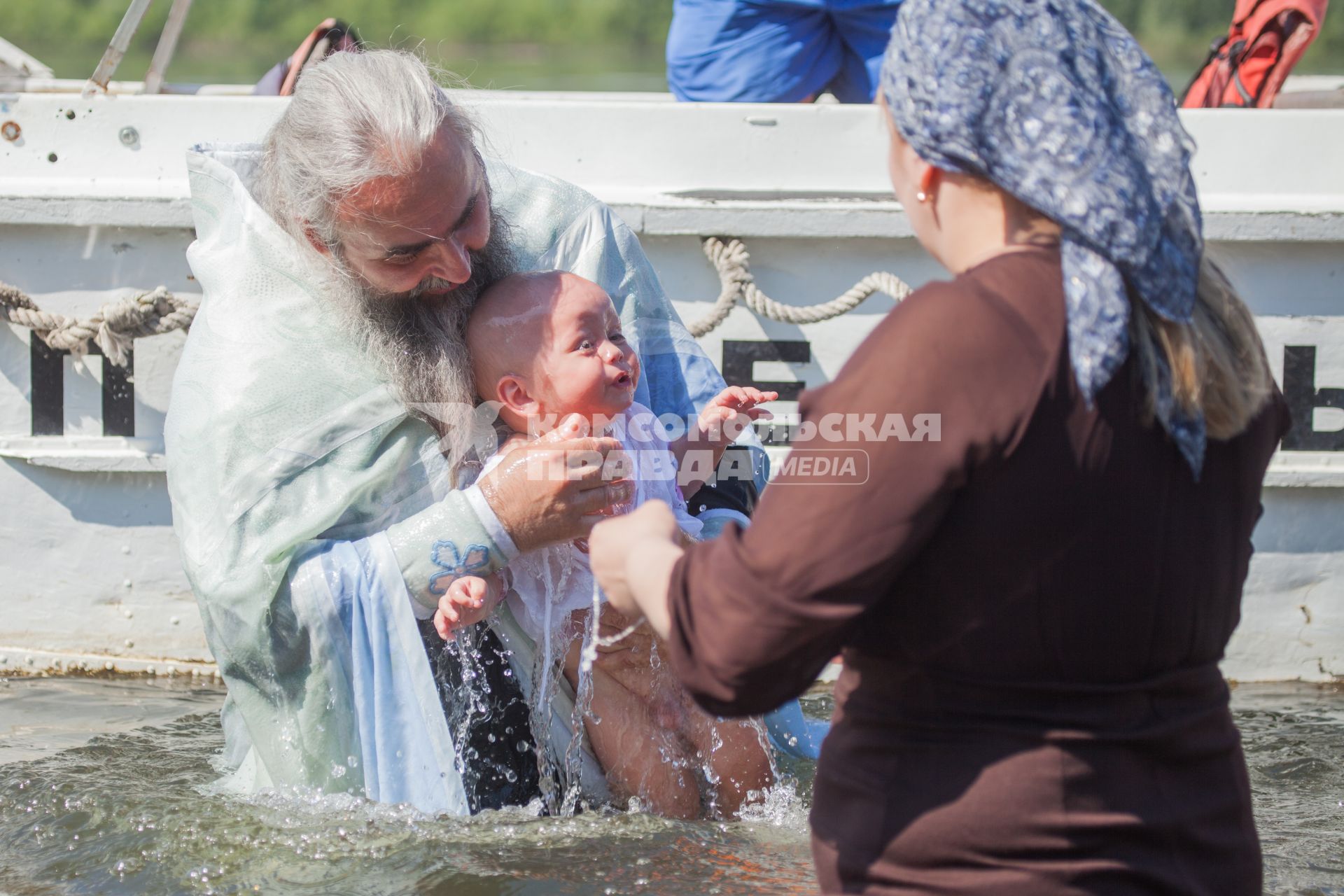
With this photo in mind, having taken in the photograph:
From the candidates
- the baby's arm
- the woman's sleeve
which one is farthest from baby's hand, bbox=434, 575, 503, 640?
the woman's sleeve

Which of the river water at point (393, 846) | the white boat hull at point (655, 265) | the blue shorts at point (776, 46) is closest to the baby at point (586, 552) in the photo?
the river water at point (393, 846)

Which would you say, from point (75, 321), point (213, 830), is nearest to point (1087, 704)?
point (213, 830)

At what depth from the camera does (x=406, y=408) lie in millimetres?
2404

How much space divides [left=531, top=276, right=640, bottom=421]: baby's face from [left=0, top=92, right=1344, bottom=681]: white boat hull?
101 centimetres

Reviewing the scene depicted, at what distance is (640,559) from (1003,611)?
1.20 feet

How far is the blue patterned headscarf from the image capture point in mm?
1217

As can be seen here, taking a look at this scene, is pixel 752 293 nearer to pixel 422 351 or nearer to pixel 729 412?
pixel 729 412

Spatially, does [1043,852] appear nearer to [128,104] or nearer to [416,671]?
[416,671]

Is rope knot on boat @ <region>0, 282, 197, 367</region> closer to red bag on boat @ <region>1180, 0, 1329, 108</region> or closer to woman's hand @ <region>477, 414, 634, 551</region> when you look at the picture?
woman's hand @ <region>477, 414, 634, 551</region>

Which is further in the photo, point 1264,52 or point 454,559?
point 1264,52

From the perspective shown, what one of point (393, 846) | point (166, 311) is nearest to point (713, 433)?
point (393, 846)

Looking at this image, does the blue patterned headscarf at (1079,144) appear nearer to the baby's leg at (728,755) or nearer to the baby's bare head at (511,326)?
the baby's bare head at (511,326)

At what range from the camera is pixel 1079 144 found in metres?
1.22

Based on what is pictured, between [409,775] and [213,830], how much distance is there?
0.48 m
